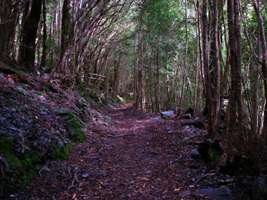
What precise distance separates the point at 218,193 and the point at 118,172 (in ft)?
6.03

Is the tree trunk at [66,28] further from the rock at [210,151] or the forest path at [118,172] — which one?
the rock at [210,151]

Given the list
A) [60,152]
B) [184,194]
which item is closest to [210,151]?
[184,194]

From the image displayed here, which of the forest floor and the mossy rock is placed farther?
the mossy rock

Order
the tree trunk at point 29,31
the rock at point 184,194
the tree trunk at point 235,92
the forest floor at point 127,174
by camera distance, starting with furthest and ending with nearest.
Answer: the tree trunk at point 29,31, the tree trunk at point 235,92, the forest floor at point 127,174, the rock at point 184,194

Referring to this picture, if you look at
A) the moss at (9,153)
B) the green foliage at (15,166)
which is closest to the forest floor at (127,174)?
the green foliage at (15,166)

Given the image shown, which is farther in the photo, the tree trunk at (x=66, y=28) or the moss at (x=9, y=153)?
the tree trunk at (x=66, y=28)

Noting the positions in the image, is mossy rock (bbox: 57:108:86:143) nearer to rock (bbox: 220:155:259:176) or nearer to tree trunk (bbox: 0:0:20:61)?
tree trunk (bbox: 0:0:20:61)

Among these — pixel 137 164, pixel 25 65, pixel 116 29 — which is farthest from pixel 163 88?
pixel 137 164

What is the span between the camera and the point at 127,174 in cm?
520

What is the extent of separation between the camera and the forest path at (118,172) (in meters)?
4.32

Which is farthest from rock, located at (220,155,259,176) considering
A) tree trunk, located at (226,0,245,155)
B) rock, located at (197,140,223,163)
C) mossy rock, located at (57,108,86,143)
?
mossy rock, located at (57,108,86,143)

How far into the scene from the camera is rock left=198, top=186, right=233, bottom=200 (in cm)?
387

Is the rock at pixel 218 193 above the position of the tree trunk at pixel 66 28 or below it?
below

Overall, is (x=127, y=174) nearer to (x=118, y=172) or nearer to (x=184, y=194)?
(x=118, y=172)
